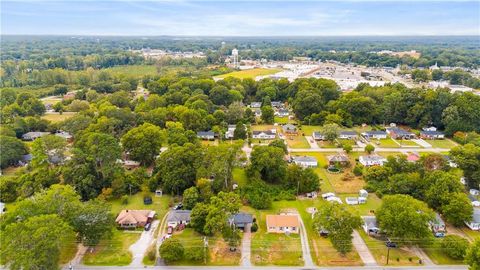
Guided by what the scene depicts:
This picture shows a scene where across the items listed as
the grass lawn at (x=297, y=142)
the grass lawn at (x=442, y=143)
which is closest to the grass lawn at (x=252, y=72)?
the grass lawn at (x=297, y=142)

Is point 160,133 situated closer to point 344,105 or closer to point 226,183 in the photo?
point 226,183

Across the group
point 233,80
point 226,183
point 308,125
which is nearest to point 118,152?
point 226,183

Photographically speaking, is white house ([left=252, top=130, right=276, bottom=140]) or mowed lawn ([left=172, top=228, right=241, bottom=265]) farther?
white house ([left=252, top=130, right=276, bottom=140])

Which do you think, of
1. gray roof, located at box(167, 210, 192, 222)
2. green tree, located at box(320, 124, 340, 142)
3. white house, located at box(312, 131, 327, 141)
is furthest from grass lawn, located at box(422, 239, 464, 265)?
white house, located at box(312, 131, 327, 141)

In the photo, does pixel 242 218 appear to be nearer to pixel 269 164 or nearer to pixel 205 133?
pixel 269 164

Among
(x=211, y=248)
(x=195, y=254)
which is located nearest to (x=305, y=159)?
(x=211, y=248)

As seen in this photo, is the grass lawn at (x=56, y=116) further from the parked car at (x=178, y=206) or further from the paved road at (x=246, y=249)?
the paved road at (x=246, y=249)

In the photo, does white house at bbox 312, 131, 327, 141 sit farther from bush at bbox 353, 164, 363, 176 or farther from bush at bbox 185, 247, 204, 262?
bush at bbox 185, 247, 204, 262
